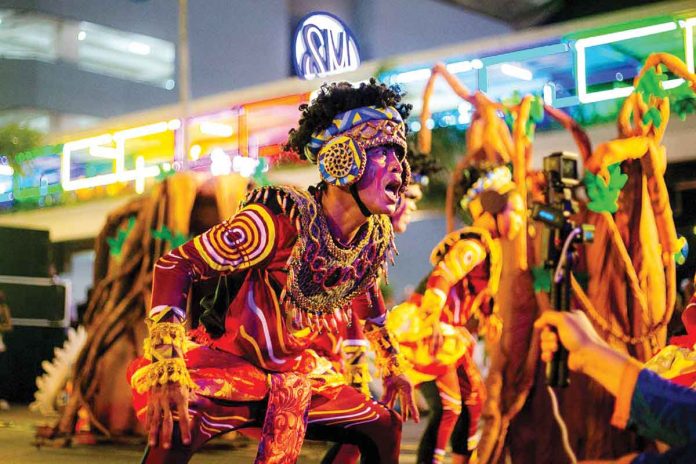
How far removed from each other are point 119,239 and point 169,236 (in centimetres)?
59

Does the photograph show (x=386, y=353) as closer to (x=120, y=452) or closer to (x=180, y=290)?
(x=180, y=290)

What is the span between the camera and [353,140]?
3.35 metres

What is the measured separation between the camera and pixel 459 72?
20.3 ft

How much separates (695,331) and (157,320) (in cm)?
247

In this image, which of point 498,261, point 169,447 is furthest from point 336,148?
point 498,261

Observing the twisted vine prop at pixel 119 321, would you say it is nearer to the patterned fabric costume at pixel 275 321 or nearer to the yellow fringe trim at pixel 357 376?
the yellow fringe trim at pixel 357 376

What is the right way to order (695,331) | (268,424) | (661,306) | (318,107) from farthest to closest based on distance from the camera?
1. (661,306)
2. (695,331)
3. (318,107)
4. (268,424)

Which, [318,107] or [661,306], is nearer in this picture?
[318,107]

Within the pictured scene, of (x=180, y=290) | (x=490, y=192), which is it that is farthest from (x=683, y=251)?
(x=180, y=290)

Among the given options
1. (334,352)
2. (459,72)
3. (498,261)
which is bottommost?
(334,352)

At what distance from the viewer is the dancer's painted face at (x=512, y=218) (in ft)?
18.7

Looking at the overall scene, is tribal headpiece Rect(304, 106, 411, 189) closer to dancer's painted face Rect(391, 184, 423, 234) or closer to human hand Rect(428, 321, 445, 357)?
human hand Rect(428, 321, 445, 357)

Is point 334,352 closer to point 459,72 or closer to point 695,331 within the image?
→ point 695,331

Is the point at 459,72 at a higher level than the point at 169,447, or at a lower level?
higher
